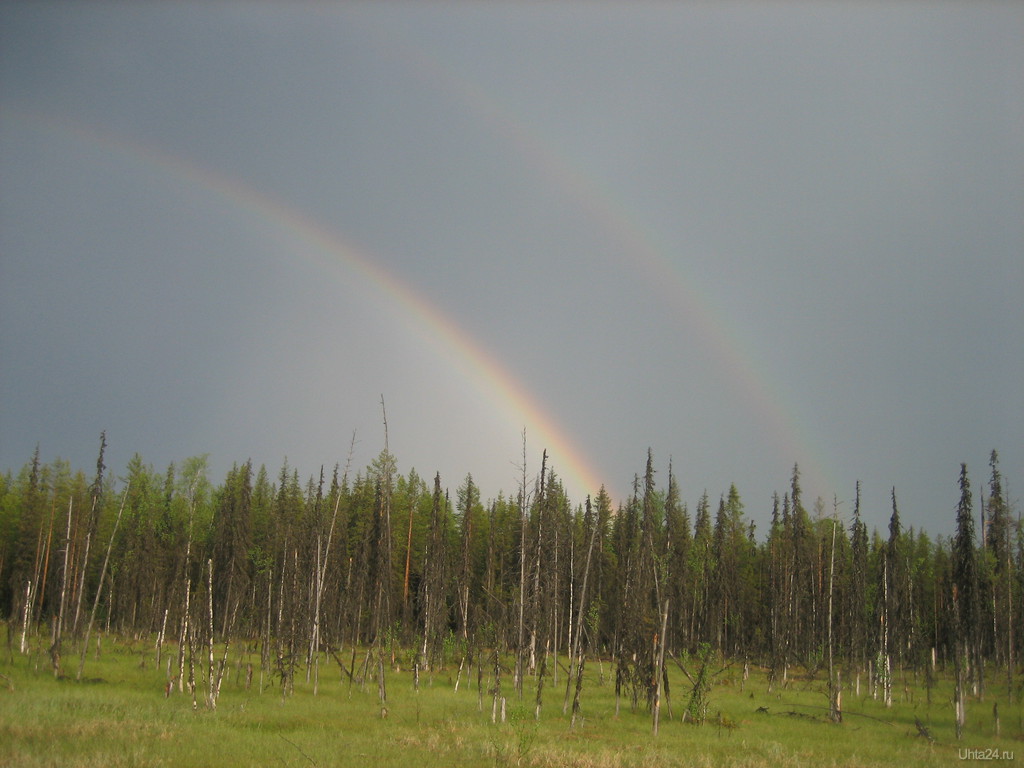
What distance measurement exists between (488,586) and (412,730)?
22.7m

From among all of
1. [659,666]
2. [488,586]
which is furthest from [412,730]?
[488,586]

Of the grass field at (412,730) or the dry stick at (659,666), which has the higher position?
the dry stick at (659,666)

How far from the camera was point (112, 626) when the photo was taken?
75.2 m

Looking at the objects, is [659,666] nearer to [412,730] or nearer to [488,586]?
[412,730]

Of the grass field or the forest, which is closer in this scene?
the grass field

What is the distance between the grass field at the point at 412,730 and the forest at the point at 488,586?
1.70 meters

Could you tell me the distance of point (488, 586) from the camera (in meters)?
46.7

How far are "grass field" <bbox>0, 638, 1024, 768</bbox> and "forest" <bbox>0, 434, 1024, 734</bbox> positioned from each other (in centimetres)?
170

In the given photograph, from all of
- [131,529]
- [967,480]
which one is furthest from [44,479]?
[967,480]

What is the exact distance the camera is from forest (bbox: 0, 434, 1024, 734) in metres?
33.3

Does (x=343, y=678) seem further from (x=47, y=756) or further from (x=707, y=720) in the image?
(x=47, y=756)

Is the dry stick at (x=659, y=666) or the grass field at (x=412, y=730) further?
the dry stick at (x=659, y=666)

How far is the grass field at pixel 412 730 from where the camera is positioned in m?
18.7

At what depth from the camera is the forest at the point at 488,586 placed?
33.3m
